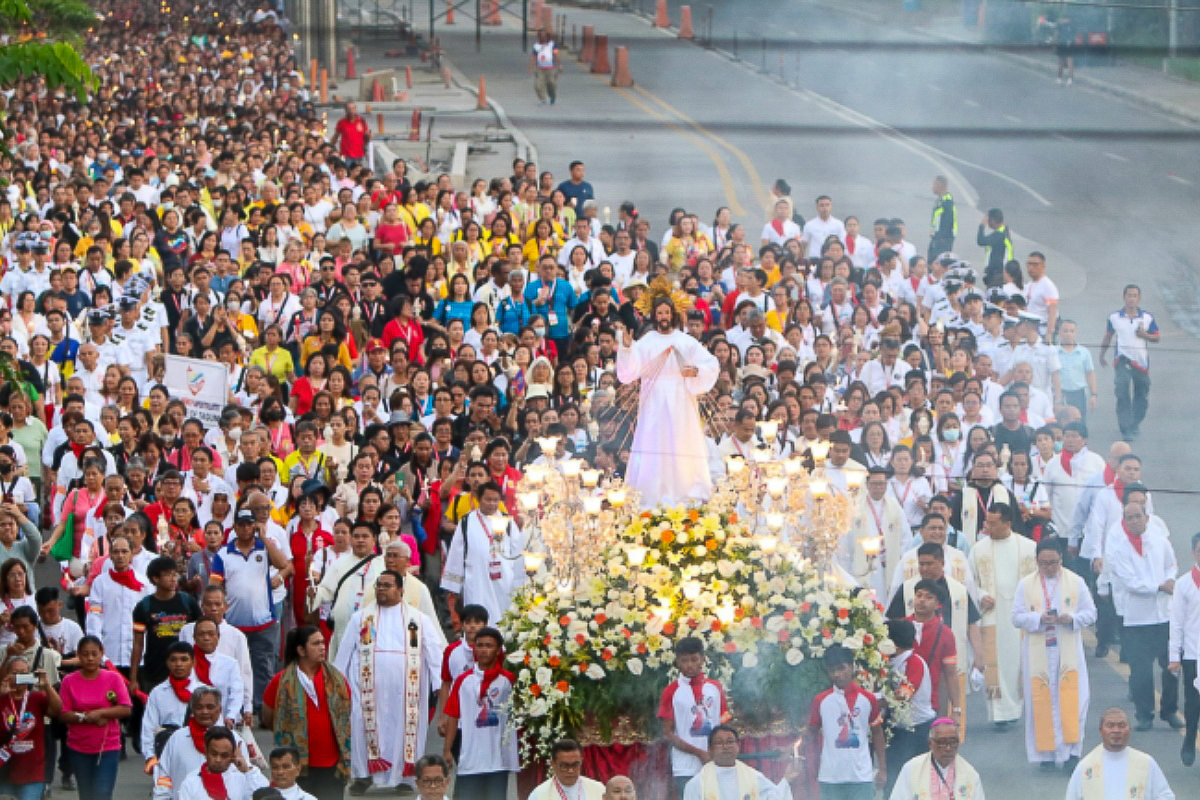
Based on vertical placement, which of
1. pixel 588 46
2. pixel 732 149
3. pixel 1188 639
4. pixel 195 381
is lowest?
pixel 732 149

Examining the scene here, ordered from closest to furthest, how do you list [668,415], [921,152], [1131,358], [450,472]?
[668,415], [450,472], [1131,358], [921,152]

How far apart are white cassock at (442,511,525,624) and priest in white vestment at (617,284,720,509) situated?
92 centimetres

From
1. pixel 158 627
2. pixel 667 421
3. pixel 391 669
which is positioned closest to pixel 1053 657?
pixel 667 421

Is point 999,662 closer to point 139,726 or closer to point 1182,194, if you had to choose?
point 139,726

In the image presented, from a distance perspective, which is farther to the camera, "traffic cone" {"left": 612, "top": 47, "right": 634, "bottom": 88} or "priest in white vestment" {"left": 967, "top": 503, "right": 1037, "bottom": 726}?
"traffic cone" {"left": 612, "top": 47, "right": 634, "bottom": 88}

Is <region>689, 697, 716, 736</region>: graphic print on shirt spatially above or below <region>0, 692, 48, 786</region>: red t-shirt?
above

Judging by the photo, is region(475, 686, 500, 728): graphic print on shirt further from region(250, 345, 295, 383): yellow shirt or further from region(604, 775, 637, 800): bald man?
region(250, 345, 295, 383): yellow shirt

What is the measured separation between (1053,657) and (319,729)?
458 cm

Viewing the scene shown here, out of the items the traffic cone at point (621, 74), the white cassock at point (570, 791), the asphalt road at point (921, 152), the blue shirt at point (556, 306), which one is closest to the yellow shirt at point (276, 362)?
the blue shirt at point (556, 306)

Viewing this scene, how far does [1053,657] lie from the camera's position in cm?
1270

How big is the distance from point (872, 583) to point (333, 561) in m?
3.70

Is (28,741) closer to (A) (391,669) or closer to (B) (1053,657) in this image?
(A) (391,669)

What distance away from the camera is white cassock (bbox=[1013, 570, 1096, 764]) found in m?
12.5

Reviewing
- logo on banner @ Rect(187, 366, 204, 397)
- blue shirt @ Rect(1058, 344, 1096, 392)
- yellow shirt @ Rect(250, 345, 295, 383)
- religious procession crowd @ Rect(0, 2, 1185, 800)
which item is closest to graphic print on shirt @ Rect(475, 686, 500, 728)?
religious procession crowd @ Rect(0, 2, 1185, 800)
